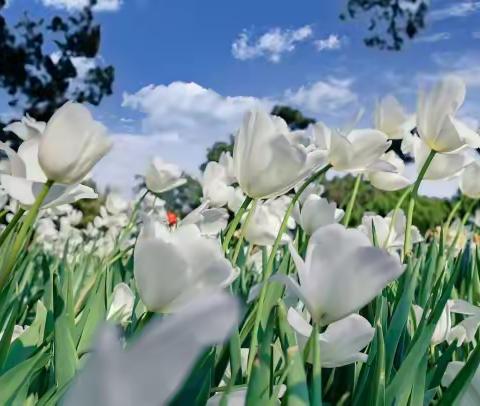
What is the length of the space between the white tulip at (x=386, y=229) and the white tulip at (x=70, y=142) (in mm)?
600

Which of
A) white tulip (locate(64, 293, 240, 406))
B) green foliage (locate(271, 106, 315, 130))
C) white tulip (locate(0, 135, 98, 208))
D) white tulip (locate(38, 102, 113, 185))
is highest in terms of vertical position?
white tulip (locate(64, 293, 240, 406))

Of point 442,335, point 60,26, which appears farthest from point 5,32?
point 442,335

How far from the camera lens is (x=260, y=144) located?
687 millimetres

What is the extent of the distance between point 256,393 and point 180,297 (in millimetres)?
96

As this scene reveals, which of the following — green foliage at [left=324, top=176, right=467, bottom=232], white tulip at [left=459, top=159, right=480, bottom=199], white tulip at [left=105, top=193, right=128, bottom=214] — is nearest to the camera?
white tulip at [left=459, top=159, right=480, bottom=199]

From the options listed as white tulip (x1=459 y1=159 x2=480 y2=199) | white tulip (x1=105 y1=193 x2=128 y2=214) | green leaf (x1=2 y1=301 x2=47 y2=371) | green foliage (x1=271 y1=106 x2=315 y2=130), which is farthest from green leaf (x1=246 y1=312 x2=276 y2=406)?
green foliage (x1=271 y1=106 x2=315 y2=130)

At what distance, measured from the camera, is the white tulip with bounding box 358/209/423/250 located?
3.83ft

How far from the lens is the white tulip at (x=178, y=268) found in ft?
1.63

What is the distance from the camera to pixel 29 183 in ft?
2.20

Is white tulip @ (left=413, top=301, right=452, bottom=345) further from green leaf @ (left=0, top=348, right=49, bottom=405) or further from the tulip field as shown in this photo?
green leaf @ (left=0, top=348, right=49, bottom=405)

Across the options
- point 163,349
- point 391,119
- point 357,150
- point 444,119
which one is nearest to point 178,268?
point 163,349

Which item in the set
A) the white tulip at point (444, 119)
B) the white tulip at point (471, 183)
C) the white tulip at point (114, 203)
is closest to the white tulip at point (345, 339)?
the white tulip at point (444, 119)

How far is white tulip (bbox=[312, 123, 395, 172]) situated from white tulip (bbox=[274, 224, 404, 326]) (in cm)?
37

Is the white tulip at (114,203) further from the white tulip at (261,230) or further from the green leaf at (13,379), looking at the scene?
the green leaf at (13,379)
